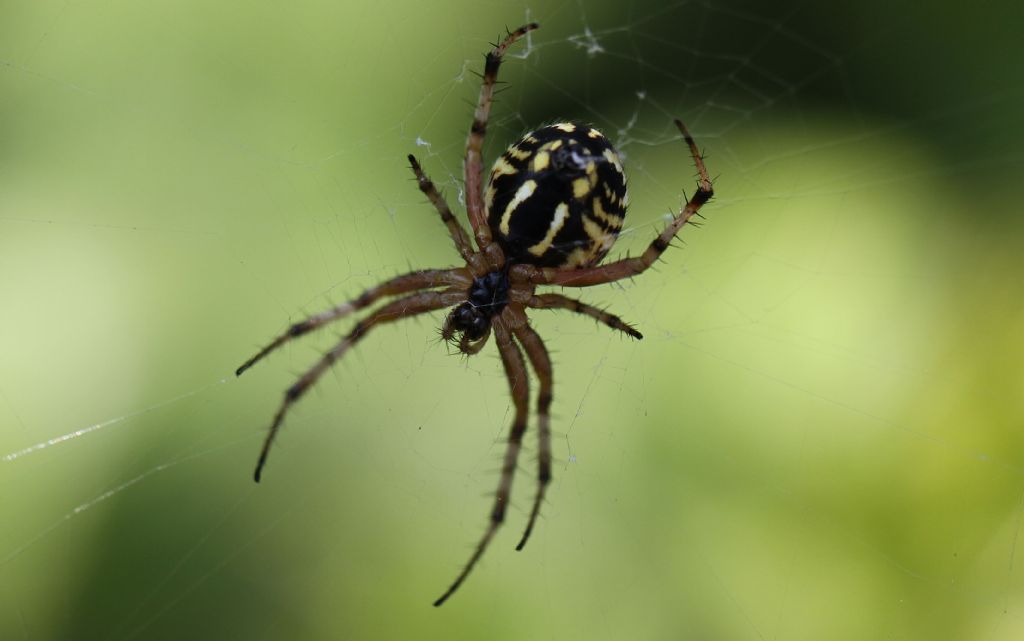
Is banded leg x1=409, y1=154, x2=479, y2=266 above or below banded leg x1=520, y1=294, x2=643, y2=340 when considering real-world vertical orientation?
above

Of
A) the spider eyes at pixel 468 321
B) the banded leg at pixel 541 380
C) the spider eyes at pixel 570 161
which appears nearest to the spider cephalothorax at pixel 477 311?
the spider eyes at pixel 468 321

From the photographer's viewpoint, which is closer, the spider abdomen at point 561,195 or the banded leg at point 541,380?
the spider abdomen at point 561,195

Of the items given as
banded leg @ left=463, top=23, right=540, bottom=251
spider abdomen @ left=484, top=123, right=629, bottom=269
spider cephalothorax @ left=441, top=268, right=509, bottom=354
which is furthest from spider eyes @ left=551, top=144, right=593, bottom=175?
spider cephalothorax @ left=441, top=268, right=509, bottom=354

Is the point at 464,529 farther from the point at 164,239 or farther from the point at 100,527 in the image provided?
the point at 164,239

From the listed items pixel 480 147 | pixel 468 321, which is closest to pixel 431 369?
pixel 468 321

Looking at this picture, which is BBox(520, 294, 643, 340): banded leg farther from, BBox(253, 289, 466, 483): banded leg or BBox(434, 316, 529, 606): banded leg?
BBox(253, 289, 466, 483): banded leg

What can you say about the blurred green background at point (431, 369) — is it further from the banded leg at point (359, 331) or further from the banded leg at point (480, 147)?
the banded leg at point (480, 147)

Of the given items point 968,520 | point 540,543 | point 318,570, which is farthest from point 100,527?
point 968,520
